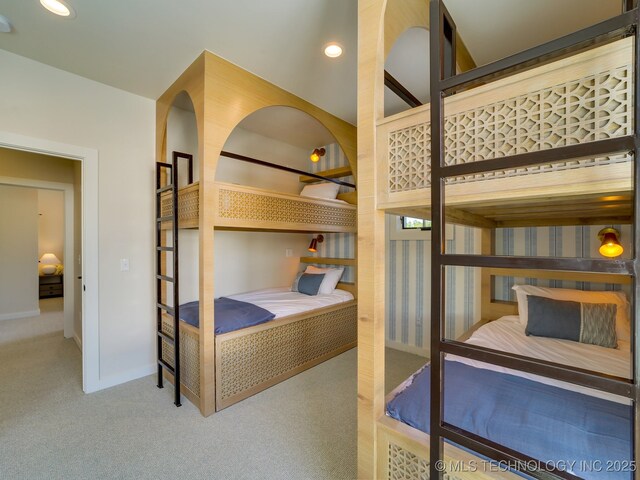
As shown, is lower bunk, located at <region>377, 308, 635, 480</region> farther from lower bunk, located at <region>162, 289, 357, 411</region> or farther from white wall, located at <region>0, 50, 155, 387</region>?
white wall, located at <region>0, 50, 155, 387</region>

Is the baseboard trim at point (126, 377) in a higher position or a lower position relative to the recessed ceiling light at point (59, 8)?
lower

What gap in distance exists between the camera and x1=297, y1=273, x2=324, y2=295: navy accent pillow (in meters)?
3.75

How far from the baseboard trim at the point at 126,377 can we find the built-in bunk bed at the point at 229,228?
0.25 metres

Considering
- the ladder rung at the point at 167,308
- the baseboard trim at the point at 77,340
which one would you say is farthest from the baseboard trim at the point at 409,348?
the baseboard trim at the point at 77,340

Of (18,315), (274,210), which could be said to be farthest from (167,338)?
(18,315)

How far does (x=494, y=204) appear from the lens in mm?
1184

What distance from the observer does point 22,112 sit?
2312 mm

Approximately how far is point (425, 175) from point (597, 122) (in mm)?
493

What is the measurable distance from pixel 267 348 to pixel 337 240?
2.09 metres

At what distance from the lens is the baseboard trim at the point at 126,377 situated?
8.83ft

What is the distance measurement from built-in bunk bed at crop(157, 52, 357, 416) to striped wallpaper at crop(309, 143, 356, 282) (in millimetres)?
852

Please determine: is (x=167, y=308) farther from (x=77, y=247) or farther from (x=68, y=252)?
(x=68, y=252)

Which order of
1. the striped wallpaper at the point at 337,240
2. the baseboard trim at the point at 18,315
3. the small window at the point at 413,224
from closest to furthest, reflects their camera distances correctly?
the small window at the point at 413,224 < the striped wallpaper at the point at 337,240 < the baseboard trim at the point at 18,315

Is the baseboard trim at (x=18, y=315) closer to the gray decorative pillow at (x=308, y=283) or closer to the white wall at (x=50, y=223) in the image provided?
the white wall at (x=50, y=223)
